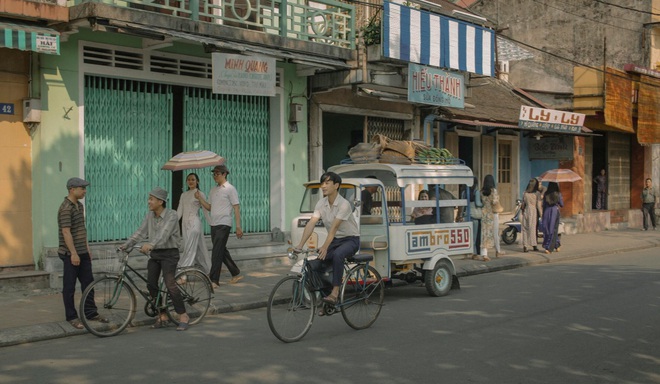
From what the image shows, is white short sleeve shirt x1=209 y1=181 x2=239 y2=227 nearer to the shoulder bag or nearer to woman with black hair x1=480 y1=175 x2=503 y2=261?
the shoulder bag

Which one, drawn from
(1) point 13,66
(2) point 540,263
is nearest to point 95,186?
(1) point 13,66

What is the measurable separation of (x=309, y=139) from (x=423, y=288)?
16.6ft

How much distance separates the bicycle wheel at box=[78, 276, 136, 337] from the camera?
827cm

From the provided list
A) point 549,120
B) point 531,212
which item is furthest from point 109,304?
point 549,120

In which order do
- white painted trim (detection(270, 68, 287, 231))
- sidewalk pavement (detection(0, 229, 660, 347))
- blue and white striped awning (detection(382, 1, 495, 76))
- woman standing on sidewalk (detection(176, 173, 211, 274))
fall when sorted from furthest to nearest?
1. blue and white striped awning (detection(382, 1, 495, 76))
2. white painted trim (detection(270, 68, 287, 231))
3. woman standing on sidewalk (detection(176, 173, 211, 274))
4. sidewalk pavement (detection(0, 229, 660, 347))

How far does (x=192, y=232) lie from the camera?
36.6 feet

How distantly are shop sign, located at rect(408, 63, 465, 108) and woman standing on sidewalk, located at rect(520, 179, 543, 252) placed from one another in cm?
266

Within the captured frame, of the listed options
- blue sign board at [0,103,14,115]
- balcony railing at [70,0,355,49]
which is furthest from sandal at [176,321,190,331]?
balcony railing at [70,0,355,49]

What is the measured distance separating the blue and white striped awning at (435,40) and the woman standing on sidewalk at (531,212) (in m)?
3.16

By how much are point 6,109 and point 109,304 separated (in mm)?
4727

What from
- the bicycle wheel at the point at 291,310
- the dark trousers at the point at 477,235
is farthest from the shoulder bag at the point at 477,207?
the bicycle wheel at the point at 291,310

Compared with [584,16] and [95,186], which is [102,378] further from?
[584,16]

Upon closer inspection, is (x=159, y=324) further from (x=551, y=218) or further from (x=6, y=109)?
(x=551, y=218)

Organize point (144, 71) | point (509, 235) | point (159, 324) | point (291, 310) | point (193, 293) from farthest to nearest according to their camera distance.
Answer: point (509, 235), point (144, 71), point (193, 293), point (159, 324), point (291, 310)
